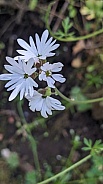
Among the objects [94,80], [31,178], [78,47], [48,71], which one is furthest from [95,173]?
[48,71]

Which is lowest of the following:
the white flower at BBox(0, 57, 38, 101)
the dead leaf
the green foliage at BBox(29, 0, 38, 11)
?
the white flower at BBox(0, 57, 38, 101)

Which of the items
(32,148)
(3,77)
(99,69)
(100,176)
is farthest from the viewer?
(99,69)

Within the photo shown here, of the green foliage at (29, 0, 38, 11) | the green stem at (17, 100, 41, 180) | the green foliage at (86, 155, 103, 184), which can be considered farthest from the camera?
the green foliage at (29, 0, 38, 11)

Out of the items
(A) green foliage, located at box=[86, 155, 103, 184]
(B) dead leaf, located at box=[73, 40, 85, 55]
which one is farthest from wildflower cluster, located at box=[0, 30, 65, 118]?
(B) dead leaf, located at box=[73, 40, 85, 55]

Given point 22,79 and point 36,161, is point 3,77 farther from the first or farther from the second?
point 36,161

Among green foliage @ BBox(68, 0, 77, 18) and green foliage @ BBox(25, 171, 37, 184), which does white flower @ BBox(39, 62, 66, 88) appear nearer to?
green foliage @ BBox(25, 171, 37, 184)

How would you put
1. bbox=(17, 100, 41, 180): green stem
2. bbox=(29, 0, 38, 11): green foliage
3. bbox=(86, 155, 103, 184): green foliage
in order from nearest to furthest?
1. bbox=(86, 155, 103, 184): green foliage
2. bbox=(17, 100, 41, 180): green stem
3. bbox=(29, 0, 38, 11): green foliage

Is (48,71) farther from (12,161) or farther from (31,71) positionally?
(12,161)

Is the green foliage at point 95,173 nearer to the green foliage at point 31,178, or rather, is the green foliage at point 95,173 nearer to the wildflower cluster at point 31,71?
the green foliage at point 31,178

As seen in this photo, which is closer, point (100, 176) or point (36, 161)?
point (100, 176)

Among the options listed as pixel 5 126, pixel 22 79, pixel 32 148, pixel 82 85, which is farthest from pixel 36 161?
pixel 22 79

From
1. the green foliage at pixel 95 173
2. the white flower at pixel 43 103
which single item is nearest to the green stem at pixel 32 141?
the green foliage at pixel 95 173
